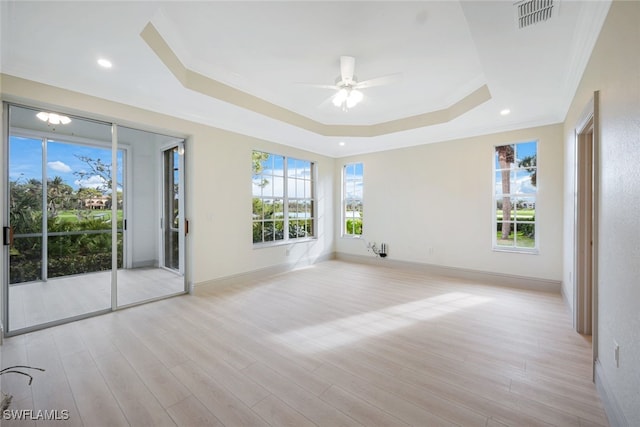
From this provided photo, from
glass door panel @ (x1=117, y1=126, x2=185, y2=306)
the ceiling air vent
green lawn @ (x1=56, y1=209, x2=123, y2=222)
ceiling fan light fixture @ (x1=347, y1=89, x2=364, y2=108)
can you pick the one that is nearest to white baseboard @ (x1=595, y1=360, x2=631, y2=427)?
the ceiling air vent

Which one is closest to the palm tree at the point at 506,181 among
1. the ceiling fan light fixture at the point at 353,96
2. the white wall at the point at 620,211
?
the white wall at the point at 620,211

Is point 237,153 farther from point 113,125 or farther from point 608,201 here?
point 608,201

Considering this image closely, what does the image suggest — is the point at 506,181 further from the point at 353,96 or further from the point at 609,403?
the point at 609,403

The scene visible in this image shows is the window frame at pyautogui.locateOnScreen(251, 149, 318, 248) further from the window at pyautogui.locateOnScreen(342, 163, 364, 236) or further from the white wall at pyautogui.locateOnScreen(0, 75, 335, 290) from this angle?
the window at pyautogui.locateOnScreen(342, 163, 364, 236)

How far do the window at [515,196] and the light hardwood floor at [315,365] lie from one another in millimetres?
1208

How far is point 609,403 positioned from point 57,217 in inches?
240

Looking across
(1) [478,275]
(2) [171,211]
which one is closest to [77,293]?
(2) [171,211]

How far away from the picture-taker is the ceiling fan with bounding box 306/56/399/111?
296cm

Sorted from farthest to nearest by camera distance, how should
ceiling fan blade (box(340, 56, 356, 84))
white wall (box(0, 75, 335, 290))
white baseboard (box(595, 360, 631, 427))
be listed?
white wall (box(0, 75, 335, 290)), ceiling fan blade (box(340, 56, 356, 84)), white baseboard (box(595, 360, 631, 427))

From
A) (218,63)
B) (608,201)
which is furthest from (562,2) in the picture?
(218,63)

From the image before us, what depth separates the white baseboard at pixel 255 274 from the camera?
4292 mm

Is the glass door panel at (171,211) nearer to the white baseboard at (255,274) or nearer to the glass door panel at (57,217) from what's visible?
the glass door panel at (57,217)

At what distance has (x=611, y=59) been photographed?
173cm

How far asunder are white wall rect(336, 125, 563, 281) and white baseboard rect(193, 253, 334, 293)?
1.40 m
